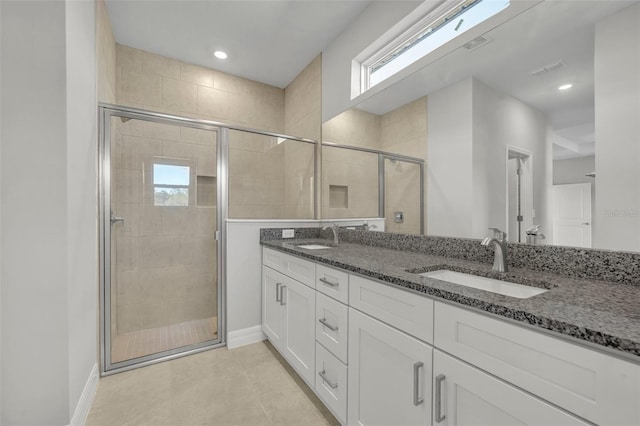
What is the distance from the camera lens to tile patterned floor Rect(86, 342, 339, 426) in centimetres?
145

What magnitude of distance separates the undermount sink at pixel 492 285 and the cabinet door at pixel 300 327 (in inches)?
27.2

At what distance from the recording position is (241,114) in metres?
3.08

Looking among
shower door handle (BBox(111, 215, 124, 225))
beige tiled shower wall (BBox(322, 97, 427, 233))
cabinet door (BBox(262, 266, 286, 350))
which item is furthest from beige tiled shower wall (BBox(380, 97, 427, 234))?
shower door handle (BBox(111, 215, 124, 225))

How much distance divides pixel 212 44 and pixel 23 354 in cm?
257

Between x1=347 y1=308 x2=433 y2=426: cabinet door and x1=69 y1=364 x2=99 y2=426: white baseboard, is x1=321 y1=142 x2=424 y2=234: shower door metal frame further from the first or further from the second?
x1=69 y1=364 x2=99 y2=426: white baseboard

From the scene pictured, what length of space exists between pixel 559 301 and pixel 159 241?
7.94 feet

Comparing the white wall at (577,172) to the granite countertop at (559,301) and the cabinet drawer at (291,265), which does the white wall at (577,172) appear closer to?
the granite countertop at (559,301)

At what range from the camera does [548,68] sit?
3.69ft

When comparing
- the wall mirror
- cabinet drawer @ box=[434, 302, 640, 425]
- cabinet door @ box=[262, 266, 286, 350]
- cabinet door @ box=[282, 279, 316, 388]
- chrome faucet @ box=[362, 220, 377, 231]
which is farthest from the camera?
chrome faucet @ box=[362, 220, 377, 231]

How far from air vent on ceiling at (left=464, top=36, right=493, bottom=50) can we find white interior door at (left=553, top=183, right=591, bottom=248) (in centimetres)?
77

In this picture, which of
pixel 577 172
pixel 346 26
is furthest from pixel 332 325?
pixel 346 26

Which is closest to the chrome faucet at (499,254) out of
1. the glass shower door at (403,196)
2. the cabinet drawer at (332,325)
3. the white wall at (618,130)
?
the white wall at (618,130)

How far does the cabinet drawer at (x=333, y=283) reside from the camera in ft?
4.20

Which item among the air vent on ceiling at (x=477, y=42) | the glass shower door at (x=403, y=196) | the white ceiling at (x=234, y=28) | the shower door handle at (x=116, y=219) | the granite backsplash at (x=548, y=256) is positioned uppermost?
the white ceiling at (x=234, y=28)
